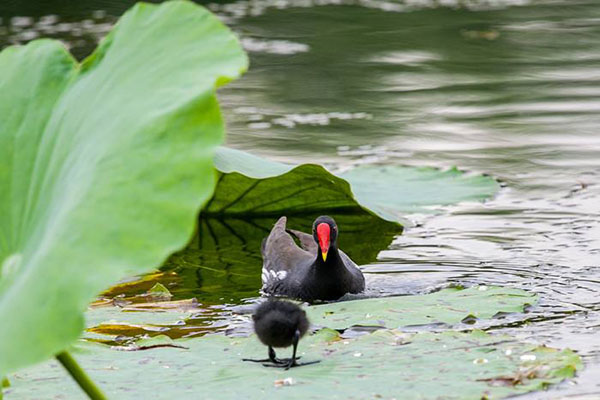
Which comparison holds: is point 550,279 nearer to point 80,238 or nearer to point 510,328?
point 510,328

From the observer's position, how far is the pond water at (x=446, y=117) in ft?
18.0

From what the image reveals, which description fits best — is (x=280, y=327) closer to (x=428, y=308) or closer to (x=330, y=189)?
(x=428, y=308)

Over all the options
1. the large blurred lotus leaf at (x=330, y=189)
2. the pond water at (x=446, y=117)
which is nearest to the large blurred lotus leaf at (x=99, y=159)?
the pond water at (x=446, y=117)

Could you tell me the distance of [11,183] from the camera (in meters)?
2.33

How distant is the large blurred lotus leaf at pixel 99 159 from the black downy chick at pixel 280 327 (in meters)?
1.38

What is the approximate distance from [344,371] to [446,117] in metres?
5.96

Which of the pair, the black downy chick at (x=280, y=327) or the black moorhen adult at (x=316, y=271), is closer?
the black downy chick at (x=280, y=327)

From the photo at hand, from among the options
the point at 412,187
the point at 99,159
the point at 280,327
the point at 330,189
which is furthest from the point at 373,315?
the point at 412,187

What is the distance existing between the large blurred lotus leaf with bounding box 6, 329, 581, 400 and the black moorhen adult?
1.68 meters

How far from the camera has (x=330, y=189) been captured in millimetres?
6461

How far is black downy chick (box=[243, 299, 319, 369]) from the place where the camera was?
373 cm

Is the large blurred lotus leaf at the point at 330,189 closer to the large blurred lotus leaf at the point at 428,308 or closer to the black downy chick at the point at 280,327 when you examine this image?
the large blurred lotus leaf at the point at 428,308

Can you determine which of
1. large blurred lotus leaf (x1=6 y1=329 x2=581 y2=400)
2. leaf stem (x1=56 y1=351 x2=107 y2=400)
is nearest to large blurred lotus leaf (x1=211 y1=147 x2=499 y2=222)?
large blurred lotus leaf (x1=6 y1=329 x2=581 y2=400)

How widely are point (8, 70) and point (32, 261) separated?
69cm
